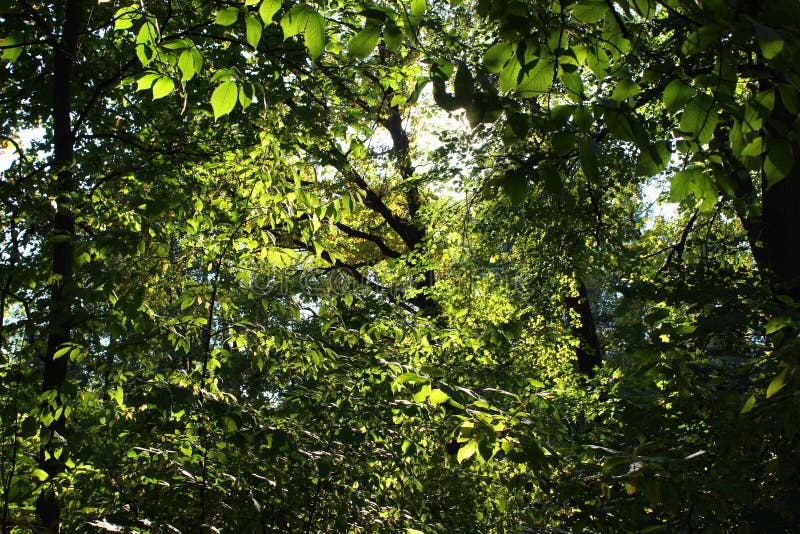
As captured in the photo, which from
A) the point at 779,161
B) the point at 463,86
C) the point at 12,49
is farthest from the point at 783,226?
the point at 12,49

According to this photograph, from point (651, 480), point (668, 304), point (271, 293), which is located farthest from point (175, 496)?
point (668, 304)

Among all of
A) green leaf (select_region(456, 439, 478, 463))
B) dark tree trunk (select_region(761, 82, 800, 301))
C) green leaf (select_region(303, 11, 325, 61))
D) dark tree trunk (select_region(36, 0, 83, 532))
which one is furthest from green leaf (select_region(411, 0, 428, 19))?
dark tree trunk (select_region(761, 82, 800, 301))

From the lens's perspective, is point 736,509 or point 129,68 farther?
point 129,68

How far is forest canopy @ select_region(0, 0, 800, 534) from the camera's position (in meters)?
1.65

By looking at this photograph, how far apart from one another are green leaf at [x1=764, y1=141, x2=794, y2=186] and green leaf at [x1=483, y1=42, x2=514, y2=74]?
768mm

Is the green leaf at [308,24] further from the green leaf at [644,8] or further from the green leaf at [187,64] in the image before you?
the green leaf at [644,8]

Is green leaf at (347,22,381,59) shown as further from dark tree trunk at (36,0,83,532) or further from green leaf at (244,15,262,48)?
dark tree trunk at (36,0,83,532)

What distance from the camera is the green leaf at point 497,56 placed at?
154 centimetres

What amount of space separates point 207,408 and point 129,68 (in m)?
2.92

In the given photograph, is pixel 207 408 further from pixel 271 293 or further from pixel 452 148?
pixel 452 148

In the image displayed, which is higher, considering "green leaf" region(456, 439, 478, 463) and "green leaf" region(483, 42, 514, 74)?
"green leaf" region(483, 42, 514, 74)

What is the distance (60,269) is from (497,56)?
10.3 ft

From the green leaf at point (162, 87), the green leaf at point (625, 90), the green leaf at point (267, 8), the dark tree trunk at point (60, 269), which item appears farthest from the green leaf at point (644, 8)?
the dark tree trunk at point (60, 269)

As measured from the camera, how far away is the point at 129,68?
455cm
